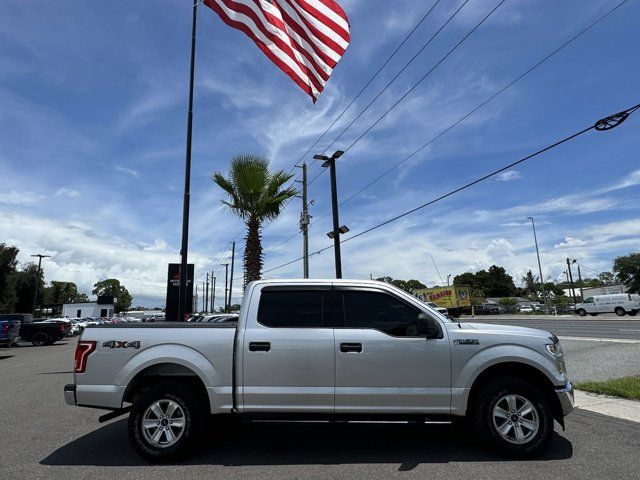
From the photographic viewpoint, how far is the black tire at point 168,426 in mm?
4852

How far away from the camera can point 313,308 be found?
525 cm

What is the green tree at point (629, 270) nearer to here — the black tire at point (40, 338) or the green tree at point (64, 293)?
the black tire at point (40, 338)

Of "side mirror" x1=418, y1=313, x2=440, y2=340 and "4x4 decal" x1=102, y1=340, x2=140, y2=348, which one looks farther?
"4x4 decal" x1=102, y1=340, x2=140, y2=348

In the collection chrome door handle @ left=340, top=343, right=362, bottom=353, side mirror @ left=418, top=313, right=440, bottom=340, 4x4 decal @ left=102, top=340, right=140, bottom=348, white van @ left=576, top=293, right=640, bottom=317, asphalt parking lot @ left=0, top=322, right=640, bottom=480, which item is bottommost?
asphalt parking lot @ left=0, top=322, right=640, bottom=480

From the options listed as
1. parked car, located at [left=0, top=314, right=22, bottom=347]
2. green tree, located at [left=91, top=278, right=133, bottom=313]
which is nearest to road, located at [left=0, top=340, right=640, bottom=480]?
parked car, located at [left=0, top=314, right=22, bottom=347]

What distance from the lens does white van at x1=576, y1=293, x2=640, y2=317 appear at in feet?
141

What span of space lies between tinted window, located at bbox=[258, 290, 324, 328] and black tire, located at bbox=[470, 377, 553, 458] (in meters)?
1.95

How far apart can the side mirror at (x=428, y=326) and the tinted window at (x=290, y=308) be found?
110 centimetres

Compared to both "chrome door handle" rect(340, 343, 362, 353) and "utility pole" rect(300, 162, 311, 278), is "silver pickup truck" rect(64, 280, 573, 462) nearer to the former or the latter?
"chrome door handle" rect(340, 343, 362, 353)

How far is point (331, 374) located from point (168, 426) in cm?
184

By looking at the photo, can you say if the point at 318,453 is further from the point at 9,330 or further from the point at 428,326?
the point at 9,330

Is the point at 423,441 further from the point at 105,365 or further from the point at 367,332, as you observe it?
the point at 105,365

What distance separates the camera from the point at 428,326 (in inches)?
195

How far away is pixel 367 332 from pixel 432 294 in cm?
5384
